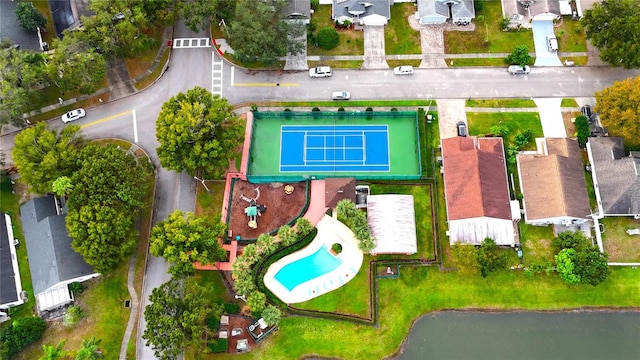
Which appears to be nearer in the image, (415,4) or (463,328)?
(463,328)

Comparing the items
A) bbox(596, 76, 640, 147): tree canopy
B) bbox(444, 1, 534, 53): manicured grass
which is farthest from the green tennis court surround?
bbox(596, 76, 640, 147): tree canopy

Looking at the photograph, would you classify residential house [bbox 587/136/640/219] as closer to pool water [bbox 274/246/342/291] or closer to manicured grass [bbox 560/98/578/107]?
manicured grass [bbox 560/98/578/107]

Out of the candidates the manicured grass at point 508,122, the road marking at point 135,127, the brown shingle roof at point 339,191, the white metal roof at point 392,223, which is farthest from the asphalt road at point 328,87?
the white metal roof at point 392,223

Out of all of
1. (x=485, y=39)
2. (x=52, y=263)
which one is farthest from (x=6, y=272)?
(x=485, y=39)

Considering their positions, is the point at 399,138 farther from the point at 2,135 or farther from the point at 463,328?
the point at 2,135

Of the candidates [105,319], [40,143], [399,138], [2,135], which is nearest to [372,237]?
[399,138]

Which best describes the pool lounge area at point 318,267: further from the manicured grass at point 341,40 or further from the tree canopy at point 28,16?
the tree canopy at point 28,16
